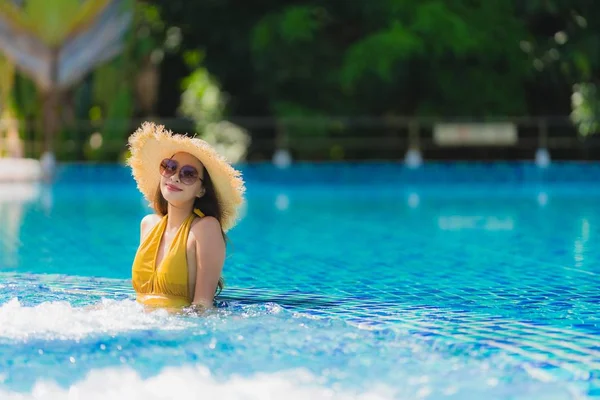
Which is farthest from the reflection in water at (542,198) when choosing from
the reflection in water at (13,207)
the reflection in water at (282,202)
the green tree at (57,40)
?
the green tree at (57,40)

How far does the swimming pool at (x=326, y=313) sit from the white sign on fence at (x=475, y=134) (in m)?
5.07

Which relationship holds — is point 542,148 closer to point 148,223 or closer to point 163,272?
point 148,223

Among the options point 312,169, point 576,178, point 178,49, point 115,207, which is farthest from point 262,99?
point 115,207

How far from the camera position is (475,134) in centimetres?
1562

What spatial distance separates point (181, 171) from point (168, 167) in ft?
0.20

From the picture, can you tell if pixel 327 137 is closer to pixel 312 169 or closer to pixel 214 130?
pixel 312 169

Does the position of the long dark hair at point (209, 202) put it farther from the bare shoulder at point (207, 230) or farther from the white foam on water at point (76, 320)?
the white foam on water at point (76, 320)

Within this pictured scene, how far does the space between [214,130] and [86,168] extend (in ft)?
15.2

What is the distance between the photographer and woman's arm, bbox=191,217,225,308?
4223mm

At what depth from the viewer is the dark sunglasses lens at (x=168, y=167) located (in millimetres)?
4281

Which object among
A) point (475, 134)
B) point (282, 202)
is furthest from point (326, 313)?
point (475, 134)

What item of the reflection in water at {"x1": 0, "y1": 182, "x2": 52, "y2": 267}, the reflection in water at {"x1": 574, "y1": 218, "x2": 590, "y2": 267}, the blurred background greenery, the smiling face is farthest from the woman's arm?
the blurred background greenery

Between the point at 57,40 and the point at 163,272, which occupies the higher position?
the point at 57,40

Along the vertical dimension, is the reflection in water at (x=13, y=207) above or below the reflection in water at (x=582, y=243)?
above
